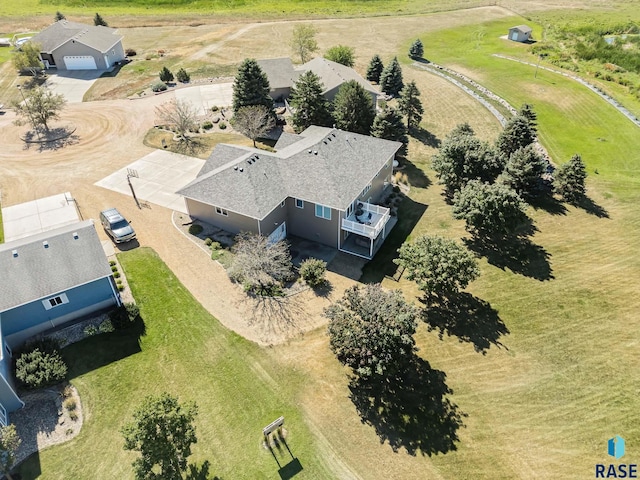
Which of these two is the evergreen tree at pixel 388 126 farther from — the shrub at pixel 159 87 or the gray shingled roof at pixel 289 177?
the shrub at pixel 159 87

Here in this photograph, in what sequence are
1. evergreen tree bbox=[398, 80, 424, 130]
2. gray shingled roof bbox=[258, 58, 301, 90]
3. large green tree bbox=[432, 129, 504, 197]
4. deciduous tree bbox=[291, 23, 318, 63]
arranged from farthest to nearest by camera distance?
deciduous tree bbox=[291, 23, 318, 63] → gray shingled roof bbox=[258, 58, 301, 90] → evergreen tree bbox=[398, 80, 424, 130] → large green tree bbox=[432, 129, 504, 197]

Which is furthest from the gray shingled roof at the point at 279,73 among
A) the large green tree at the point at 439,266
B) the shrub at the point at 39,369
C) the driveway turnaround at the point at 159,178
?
the shrub at the point at 39,369

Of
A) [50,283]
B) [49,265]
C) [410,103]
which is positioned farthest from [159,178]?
[410,103]

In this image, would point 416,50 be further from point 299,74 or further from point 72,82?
point 72,82

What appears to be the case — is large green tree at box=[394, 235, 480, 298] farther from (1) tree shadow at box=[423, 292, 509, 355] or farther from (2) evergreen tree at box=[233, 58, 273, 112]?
(2) evergreen tree at box=[233, 58, 273, 112]

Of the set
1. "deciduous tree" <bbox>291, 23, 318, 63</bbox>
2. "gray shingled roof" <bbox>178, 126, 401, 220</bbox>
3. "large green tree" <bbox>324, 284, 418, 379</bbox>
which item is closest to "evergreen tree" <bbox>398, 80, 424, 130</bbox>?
"gray shingled roof" <bbox>178, 126, 401, 220</bbox>

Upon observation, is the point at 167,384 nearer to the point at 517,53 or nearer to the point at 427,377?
the point at 427,377
